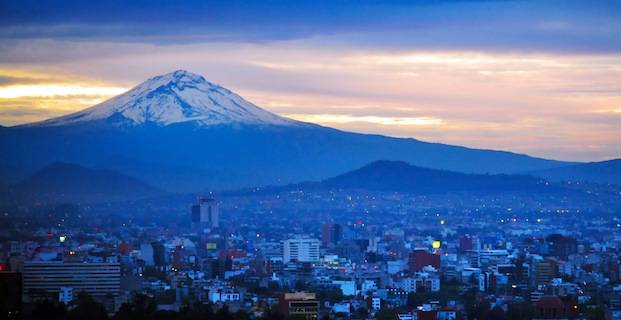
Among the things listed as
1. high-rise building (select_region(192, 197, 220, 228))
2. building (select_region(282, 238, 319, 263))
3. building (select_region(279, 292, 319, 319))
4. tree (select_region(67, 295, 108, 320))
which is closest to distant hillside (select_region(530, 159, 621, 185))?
high-rise building (select_region(192, 197, 220, 228))

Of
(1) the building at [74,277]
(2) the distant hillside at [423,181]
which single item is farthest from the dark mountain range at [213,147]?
(1) the building at [74,277]

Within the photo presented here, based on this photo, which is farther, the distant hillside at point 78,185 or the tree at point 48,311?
the distant hillside at point 78,185

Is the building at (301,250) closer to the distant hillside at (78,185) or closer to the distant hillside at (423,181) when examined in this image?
the distant hillside at (78,185)

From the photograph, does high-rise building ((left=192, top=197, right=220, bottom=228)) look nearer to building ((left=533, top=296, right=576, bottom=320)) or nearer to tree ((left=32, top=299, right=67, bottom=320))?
building ((left=533, top=296, right=576, bottom=320))

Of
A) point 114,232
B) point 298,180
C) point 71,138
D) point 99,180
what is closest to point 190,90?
point 298,180

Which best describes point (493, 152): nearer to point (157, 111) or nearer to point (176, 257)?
point (157, 111)

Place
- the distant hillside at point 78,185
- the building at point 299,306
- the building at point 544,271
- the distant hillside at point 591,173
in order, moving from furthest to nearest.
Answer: the distant hillside at point 591,173 → the distant hillside at point 78,185 → the building at point 544,271 → the building at point 299,306

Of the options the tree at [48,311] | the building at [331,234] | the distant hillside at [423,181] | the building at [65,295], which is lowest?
the tree at [48,311]
